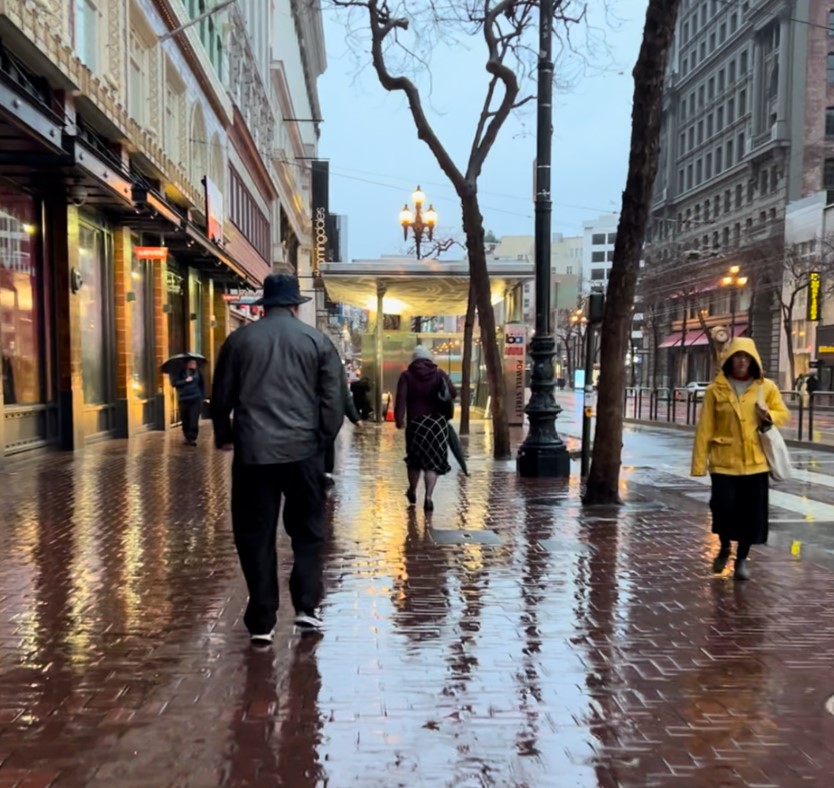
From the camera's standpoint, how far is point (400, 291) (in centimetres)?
2216

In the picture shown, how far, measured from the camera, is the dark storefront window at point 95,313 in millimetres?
14594

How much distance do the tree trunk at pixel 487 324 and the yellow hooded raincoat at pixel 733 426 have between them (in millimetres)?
7268

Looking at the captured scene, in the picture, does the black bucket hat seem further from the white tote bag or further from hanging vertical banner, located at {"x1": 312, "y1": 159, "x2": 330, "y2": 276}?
hanging vertical banner, located at {"x1": 312, "y1": 159, "x2": 330, "y2": 276}

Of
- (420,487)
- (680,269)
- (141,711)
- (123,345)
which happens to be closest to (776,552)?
(420,487)

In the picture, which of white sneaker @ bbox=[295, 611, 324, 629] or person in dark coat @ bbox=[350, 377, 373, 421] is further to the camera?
person in dark coat @ bbox=[350, 377, 373, 421]

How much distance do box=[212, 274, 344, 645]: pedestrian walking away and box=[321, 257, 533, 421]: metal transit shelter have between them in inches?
589

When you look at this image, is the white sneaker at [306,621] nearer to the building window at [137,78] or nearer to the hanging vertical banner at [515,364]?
the building window at [137,78]

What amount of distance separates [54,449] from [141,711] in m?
10.8

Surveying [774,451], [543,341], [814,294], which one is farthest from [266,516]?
[814,294]

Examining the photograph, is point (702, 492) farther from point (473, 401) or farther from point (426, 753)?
point (473, 401)

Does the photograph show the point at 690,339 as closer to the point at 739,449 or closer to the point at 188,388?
the point at 188,388

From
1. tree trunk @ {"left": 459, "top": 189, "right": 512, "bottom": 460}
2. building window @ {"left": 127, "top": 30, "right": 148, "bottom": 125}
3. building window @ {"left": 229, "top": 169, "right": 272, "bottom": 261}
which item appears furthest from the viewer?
building window @ {"left": 229, "top": 169, "right": 272, "bottom": 261}

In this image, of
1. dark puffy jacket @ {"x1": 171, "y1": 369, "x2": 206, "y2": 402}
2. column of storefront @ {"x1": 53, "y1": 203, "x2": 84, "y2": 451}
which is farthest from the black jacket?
dark puffy jacket @ {"x1": 171, "y1": 369, "x2": 206, "y2": 402}

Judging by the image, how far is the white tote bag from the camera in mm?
5516
